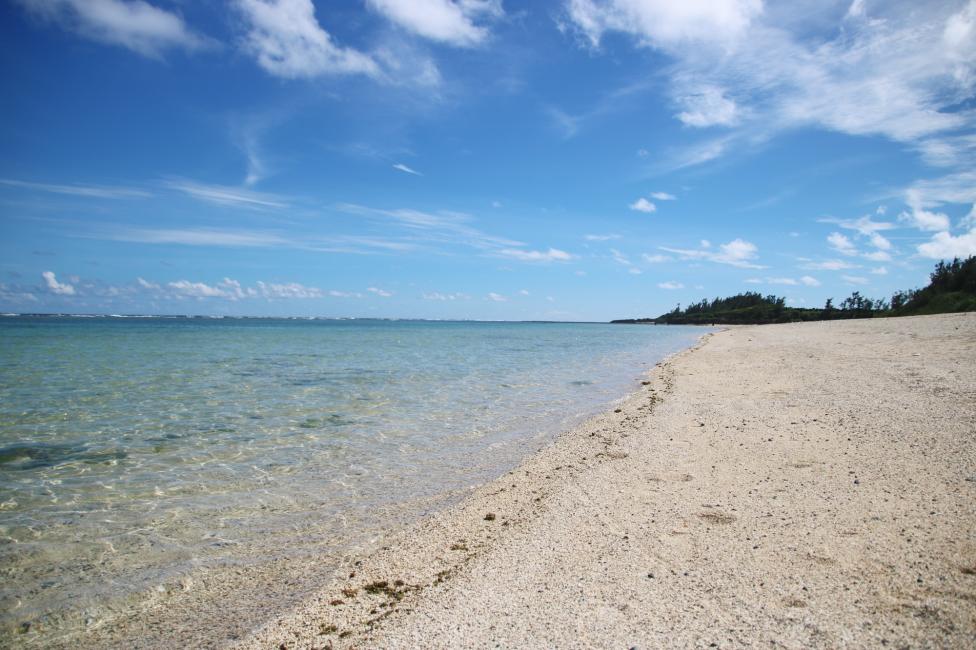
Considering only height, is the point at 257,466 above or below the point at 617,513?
below

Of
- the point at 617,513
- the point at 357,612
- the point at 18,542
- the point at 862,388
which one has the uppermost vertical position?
the point at 862,388

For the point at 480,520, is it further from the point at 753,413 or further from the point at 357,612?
the point at 753,413

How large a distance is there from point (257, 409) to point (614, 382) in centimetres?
1328

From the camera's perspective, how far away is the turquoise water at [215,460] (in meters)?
5.46

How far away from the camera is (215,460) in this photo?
8.80 metres

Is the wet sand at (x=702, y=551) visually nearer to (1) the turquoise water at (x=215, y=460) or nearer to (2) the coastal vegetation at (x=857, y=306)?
(1) the turquoise water at (x=215, y=460)

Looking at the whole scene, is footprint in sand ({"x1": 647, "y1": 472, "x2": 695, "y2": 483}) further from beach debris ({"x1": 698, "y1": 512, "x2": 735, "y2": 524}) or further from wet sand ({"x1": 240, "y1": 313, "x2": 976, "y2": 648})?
beach debris ({"x1": 698, "y1": 512, "x2": 735, "y2": 524})

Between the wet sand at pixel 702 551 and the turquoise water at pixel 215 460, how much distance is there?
166cm

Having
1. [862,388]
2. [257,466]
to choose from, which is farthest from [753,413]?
[257,466]

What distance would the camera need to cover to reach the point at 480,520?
6004mm

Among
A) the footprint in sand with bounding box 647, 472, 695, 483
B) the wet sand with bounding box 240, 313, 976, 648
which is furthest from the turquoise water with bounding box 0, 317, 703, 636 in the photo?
the footprint in sand with bounding box 647, 472, 695, 483

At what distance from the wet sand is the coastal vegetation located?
4655cm

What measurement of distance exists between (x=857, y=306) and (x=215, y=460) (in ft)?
350

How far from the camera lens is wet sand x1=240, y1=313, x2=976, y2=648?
3244 mm
